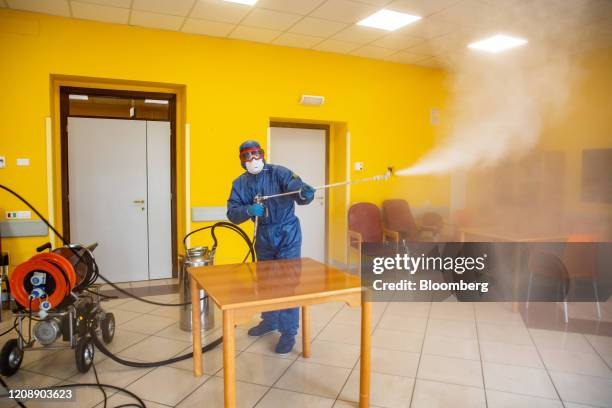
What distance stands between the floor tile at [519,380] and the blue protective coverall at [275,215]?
122 centimetres

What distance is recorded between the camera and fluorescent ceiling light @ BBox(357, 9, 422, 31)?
3.82 metres

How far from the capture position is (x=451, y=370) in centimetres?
247

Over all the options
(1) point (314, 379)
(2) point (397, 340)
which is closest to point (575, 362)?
(2) point (397, 340)

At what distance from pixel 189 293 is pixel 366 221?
2.37m

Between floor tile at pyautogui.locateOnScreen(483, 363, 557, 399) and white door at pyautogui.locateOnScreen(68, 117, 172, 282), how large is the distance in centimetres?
353

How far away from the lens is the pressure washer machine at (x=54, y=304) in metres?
2.28

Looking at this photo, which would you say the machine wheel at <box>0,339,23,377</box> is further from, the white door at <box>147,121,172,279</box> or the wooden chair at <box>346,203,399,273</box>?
the wooden chair at <box>346,203,399,273</box>

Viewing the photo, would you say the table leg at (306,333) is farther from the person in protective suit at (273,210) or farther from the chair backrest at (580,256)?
the chair backrest at (580,256)

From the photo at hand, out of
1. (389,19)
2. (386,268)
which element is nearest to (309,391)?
(386,268)

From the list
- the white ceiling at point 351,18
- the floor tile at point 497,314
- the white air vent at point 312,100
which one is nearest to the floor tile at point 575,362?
the floor tile at point 497,314

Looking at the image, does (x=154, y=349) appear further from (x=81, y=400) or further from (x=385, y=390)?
(x=385, y=390)

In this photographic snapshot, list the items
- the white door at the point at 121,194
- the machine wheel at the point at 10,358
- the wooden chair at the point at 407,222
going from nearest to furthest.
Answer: the machine wheel at the point at 10,358, the white door at the point at 121,194, the wooden chair at the point at 407,222

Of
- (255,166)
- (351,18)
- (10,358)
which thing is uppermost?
(351,18)

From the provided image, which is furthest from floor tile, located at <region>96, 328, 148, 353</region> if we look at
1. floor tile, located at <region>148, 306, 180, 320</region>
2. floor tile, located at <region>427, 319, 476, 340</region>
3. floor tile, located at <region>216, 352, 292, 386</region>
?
floor tile, located at <region>427, 319, 476, 340</region>
